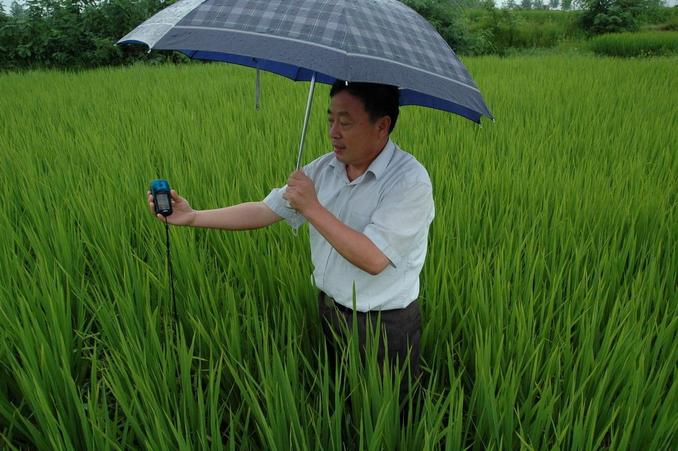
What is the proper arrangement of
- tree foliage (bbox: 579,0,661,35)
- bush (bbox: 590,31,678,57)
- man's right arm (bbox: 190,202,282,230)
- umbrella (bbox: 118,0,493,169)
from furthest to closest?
tree foliage (bbox: 579,0,661,35) < bush (bbox: 590,31,678,57) < man's right arm (bbox: 190,202,282,230) < umbrella (bbox: 118,0,493,169)

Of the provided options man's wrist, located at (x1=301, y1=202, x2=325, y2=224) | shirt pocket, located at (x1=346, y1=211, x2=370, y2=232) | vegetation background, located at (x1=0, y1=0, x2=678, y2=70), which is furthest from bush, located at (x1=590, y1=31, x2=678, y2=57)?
man's wrist, located at (x1=301, y1=202, x2=325, y2=224)

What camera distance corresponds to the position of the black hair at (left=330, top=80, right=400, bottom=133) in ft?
2.68

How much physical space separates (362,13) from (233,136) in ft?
6.71

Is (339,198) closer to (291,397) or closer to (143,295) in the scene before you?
(291,397)

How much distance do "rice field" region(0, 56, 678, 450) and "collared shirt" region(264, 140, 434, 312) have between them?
0.14 meters

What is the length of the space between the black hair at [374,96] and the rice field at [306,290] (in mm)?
439

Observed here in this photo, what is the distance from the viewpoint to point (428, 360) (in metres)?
1.14

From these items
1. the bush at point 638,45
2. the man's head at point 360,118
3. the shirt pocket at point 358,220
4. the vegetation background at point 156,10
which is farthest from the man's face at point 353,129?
the bush at point 638,45

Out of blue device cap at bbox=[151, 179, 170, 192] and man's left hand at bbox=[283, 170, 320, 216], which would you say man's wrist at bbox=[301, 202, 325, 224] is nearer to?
man's left hand at bbox=[283, 170, 320, 216]

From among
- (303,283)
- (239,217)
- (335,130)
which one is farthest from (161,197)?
(303,283)

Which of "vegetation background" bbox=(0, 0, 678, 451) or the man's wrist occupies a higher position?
the man's wrist

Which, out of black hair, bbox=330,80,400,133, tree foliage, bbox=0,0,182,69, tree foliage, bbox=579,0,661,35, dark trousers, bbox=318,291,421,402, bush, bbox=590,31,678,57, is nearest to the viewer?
black hair, bbox=330,80,400,133

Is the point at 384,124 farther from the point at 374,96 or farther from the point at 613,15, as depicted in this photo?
the point at 613,15

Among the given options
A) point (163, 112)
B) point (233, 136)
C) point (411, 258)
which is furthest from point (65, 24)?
point (411, 258)
